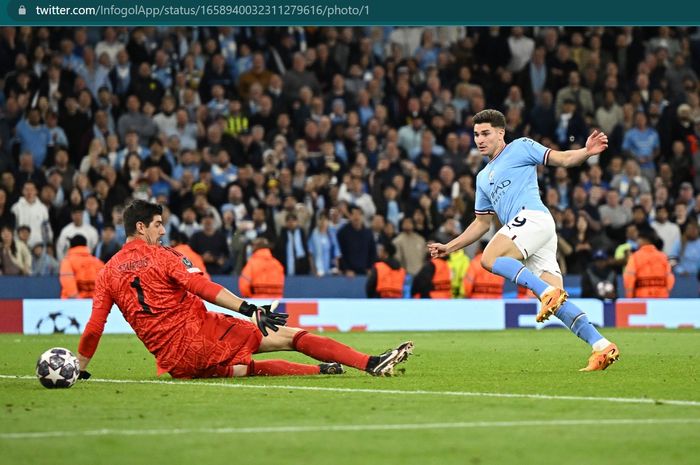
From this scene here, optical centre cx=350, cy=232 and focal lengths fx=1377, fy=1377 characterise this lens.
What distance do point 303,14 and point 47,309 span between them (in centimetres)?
663

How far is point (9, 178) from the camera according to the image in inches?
907

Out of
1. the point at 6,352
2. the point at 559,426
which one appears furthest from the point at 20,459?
the point at 6,352

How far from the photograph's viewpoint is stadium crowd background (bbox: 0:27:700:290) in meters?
23.3

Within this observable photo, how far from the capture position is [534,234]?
460 inches

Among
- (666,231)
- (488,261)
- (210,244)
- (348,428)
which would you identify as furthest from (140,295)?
(666,231)

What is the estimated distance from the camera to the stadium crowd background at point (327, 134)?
2334cm

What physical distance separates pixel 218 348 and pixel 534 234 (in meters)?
2.88

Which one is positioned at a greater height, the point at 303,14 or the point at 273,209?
the point at 303,14

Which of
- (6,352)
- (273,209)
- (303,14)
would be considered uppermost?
(303,14)

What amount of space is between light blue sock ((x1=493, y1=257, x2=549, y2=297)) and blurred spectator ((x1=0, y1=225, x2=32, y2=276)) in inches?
493

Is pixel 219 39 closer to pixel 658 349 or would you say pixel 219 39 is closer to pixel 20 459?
pixel 658 349

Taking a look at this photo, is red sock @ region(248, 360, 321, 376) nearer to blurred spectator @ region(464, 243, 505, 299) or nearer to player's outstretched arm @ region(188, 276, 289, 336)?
player's outstretched arm @ region(188, 276, 289, 336)

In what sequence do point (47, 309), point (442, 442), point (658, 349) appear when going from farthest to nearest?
point (47, 309)
point (658, 349)
point (442, 442)

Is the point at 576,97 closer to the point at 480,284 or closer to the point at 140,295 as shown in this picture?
the point at 480,284
